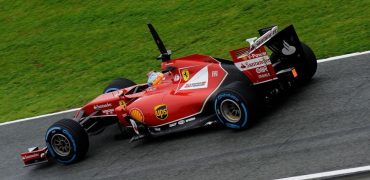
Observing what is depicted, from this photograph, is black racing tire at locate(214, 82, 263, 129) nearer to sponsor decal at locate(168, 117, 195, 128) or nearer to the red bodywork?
the red bodywork

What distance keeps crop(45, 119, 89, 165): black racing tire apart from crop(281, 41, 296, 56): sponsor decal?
3293 millimetres

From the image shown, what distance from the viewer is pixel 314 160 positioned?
791 centimetres

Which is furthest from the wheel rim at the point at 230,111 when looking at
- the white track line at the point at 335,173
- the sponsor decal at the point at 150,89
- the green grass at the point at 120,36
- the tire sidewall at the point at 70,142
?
the green grass at the point at 120,36

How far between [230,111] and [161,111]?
1170mm

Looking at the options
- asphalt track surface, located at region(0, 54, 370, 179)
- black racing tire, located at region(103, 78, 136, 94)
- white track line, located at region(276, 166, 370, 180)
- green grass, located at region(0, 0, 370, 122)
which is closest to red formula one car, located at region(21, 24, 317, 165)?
asphalt track surface, located at region(0, 54, 370, 179)

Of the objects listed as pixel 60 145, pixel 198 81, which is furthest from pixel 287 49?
pixel 60 145

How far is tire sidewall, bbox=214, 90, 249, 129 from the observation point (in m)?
8.91

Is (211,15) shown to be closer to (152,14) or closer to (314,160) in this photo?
(152,14)

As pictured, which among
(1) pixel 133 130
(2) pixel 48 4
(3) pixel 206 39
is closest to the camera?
(1) pixel 133 130

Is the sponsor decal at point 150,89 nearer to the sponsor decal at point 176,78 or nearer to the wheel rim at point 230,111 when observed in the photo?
the sponsor decal at point 176,78

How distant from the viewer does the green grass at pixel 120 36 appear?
1346cm

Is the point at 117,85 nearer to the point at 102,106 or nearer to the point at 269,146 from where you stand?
the point at 102,106

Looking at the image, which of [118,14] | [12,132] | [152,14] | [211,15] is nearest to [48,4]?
[118,14]

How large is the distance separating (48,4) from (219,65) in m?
11.5
